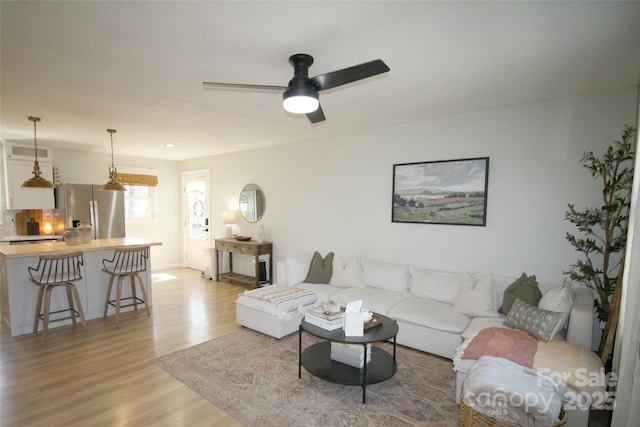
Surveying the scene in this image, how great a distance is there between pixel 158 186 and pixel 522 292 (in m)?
7.55

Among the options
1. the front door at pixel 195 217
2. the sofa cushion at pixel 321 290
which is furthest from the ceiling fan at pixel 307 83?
the front door at pixel 195 217

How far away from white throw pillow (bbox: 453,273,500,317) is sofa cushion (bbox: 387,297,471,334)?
0.09 meters

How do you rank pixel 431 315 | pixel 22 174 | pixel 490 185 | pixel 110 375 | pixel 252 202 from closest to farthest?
pixel 110 375 → pixel 431 315 → pixel 490 185 → pixel 22 174 → pixel 252 202

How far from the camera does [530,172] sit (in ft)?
10.9

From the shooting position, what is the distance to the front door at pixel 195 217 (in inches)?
284

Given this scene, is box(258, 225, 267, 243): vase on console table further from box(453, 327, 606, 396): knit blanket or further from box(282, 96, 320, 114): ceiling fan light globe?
box(453, 327, 606, 396): knit blanket

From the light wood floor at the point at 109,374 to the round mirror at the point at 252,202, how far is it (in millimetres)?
2038

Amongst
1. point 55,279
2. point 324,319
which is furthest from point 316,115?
point 55,279

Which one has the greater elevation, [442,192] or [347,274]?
[442,192]

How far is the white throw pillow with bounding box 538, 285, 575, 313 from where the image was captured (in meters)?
2.65

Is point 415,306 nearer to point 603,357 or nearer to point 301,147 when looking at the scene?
point 603,357

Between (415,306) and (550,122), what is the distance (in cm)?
240

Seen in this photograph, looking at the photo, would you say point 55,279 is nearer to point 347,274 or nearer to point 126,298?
point 126,298

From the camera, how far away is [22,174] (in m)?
5.44
